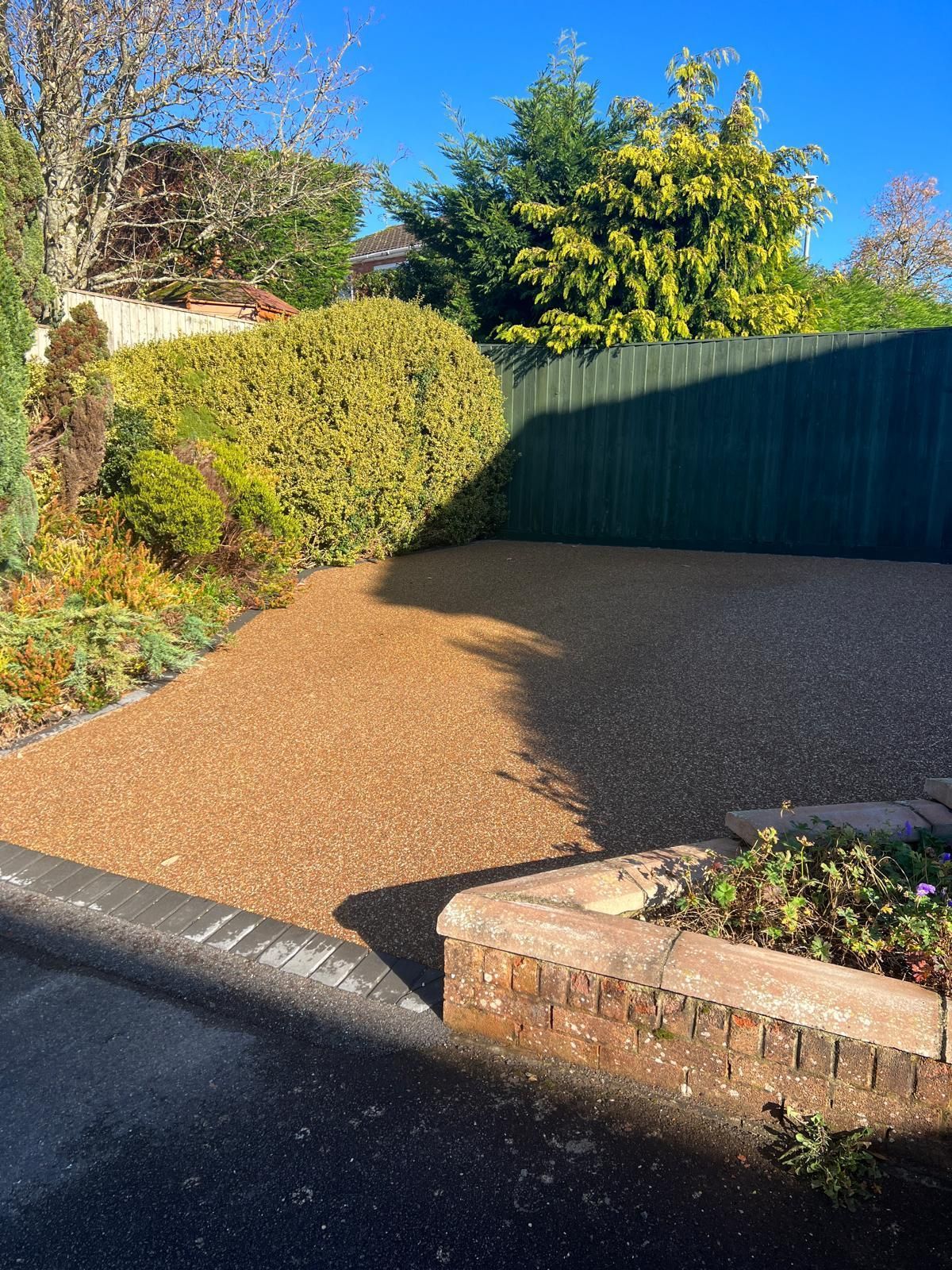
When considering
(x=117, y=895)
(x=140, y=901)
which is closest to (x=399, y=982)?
(x=140, y=901)

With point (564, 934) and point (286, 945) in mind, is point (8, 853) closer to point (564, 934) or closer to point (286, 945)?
point (286, 945)

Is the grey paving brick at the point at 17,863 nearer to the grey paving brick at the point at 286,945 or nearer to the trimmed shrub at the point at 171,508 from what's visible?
the grey paving brick at the point at 286,945

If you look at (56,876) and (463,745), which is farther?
(463,745)

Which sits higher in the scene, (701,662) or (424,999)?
(701,662)

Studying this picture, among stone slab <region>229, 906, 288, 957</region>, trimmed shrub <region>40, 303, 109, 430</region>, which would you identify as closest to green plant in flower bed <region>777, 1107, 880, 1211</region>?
stone slab <region>229, 906, 288, 957</region>

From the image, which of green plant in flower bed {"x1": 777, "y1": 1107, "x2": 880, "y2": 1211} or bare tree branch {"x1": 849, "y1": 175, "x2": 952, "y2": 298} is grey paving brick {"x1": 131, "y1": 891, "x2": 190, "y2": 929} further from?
bare tree branch {"x1": 849, "y1": 175, "x2": 952, "y2": 298}

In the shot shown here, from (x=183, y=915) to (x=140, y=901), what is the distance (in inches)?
8.7

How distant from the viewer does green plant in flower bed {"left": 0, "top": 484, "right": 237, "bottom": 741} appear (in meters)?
5.04

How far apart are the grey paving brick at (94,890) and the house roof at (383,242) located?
3005 cm

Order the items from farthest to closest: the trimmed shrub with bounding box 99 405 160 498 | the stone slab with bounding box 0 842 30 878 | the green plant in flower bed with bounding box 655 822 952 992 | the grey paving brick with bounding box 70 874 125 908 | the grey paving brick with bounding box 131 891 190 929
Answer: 1. the trimmed shrub with bounding box 99 405 160 498
2. the stone slab with bounding box 0 842 30 878
3. the grey paving brick with bounding box 70 874 125 908
4. the grey paving brick with bounding box 131 891 190 929
5. the green plant in flower bed with bounding box 655 822 952 992

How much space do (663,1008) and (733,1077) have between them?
225mm

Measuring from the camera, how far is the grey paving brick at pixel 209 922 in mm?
3105

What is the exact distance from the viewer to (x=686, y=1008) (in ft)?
7.34

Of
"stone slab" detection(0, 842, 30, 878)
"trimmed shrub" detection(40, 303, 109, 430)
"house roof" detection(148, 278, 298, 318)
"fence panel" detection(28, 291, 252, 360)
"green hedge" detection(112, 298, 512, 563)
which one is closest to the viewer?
"stone slab" detection(0, 842, 30, 878)
